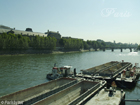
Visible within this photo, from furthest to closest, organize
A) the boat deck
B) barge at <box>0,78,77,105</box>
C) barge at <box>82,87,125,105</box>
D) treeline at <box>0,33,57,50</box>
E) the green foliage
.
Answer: treeline at <box>0,33,57,50</box> < the green foliage < barge at <box>82,87,125,105</box> < the boat deck < barge at <box>0,78,77,105</box>

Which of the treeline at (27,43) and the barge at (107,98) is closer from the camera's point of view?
the barge at (107,98)

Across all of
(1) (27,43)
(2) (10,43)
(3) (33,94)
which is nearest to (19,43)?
(2) (10,43)

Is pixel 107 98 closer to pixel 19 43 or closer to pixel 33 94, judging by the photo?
pixel 33 94

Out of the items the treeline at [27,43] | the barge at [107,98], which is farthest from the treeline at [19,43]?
the barge at [107,98]

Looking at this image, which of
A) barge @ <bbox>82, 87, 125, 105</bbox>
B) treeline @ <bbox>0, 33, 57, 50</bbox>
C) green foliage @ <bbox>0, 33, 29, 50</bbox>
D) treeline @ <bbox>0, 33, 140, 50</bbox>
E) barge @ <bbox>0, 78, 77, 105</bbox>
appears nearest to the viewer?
barge @ <bbox>0, 78, 77, 105</bbox>

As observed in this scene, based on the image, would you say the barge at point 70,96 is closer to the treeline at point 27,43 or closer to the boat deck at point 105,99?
the boat deck at point 105,99

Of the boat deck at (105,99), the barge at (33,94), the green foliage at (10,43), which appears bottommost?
the boat deck at (105,99)

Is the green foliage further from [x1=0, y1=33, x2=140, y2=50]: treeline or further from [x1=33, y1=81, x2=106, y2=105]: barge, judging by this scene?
[x1=33, y1=81, x2=106, y2=105]: barge

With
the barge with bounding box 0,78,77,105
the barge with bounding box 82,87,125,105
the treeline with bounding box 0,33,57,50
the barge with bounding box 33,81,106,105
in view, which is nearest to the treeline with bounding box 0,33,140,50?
the treeline with bounding box 0,33,57,50

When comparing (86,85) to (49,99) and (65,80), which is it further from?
(49,99)

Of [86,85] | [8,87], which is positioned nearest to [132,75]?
[86,85]

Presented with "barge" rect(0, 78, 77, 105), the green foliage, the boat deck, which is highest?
the green foliage

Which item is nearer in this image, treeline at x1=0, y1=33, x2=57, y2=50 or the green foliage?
the green foliage

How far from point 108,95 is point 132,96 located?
7559 millimetres
